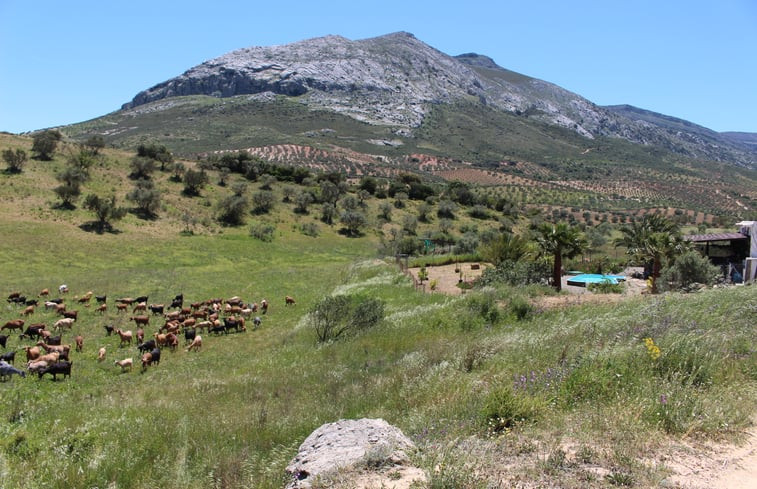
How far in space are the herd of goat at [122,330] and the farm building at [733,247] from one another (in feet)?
99.8

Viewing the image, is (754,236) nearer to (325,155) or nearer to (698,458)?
(698,458)

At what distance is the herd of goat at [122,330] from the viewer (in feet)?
47.4

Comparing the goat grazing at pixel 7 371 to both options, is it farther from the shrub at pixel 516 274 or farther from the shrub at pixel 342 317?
the shrub at pixel 516 274

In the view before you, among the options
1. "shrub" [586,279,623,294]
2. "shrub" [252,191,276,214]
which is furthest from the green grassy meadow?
"shrub" [252,191,276,214]

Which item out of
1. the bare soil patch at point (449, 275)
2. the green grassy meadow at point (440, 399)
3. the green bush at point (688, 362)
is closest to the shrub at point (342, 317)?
the green grassy meadow at point (440, 399)

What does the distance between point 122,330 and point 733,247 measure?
4188 centimetres

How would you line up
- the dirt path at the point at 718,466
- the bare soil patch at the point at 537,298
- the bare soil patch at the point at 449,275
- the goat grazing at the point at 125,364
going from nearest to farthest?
the dirt path at the point at 718,466 → the goat grazing at the point at 125,364 → the bare soil patch at the point at 537,298 → the bare soil patch at the point at 449,275

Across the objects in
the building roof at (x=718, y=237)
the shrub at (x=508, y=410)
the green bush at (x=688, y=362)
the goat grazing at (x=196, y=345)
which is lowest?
the goat grazing at (x=196, y=345)

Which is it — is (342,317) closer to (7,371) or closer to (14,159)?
(7,371)

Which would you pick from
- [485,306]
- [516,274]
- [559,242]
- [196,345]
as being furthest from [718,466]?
[559,242]

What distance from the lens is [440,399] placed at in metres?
6.89

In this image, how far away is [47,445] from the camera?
21.2 feet

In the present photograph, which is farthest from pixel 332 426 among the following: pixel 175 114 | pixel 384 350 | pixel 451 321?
pixel 175 114

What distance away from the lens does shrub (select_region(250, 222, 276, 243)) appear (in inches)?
2048
